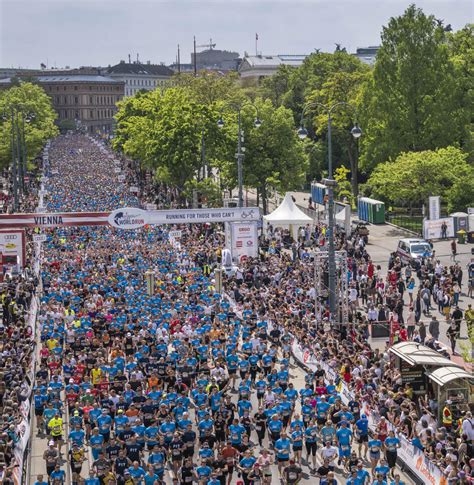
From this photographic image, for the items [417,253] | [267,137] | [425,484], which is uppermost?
[267,137]

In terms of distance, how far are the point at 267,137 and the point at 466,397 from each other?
1887 inches

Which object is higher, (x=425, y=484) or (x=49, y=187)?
(x=49, y=187)

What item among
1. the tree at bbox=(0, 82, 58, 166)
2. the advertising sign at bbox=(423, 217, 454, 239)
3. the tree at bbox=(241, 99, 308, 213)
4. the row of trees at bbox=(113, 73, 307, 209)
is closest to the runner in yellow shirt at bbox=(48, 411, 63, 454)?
the advertising sign at bbox=(423, 217, 454, 239)

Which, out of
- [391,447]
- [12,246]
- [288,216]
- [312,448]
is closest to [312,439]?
[312,448]

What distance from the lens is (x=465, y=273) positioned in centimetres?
4416

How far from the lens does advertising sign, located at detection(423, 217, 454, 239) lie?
52.0m

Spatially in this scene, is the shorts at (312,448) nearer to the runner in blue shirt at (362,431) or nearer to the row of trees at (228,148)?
the runner in blue shirt at (362,431)

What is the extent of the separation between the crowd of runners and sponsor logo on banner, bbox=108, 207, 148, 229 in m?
2.00

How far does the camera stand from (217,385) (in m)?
24.8

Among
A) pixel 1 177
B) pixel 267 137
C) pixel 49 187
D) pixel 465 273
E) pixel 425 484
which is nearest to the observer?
pixel 425 484

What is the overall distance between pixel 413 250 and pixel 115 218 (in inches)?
515

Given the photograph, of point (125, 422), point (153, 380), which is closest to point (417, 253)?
point (153, 380)

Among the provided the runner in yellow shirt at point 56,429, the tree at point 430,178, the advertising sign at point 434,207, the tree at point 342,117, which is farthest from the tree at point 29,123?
the runner in yellow shirt at point 56,429

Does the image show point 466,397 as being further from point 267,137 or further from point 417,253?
point 267,137
